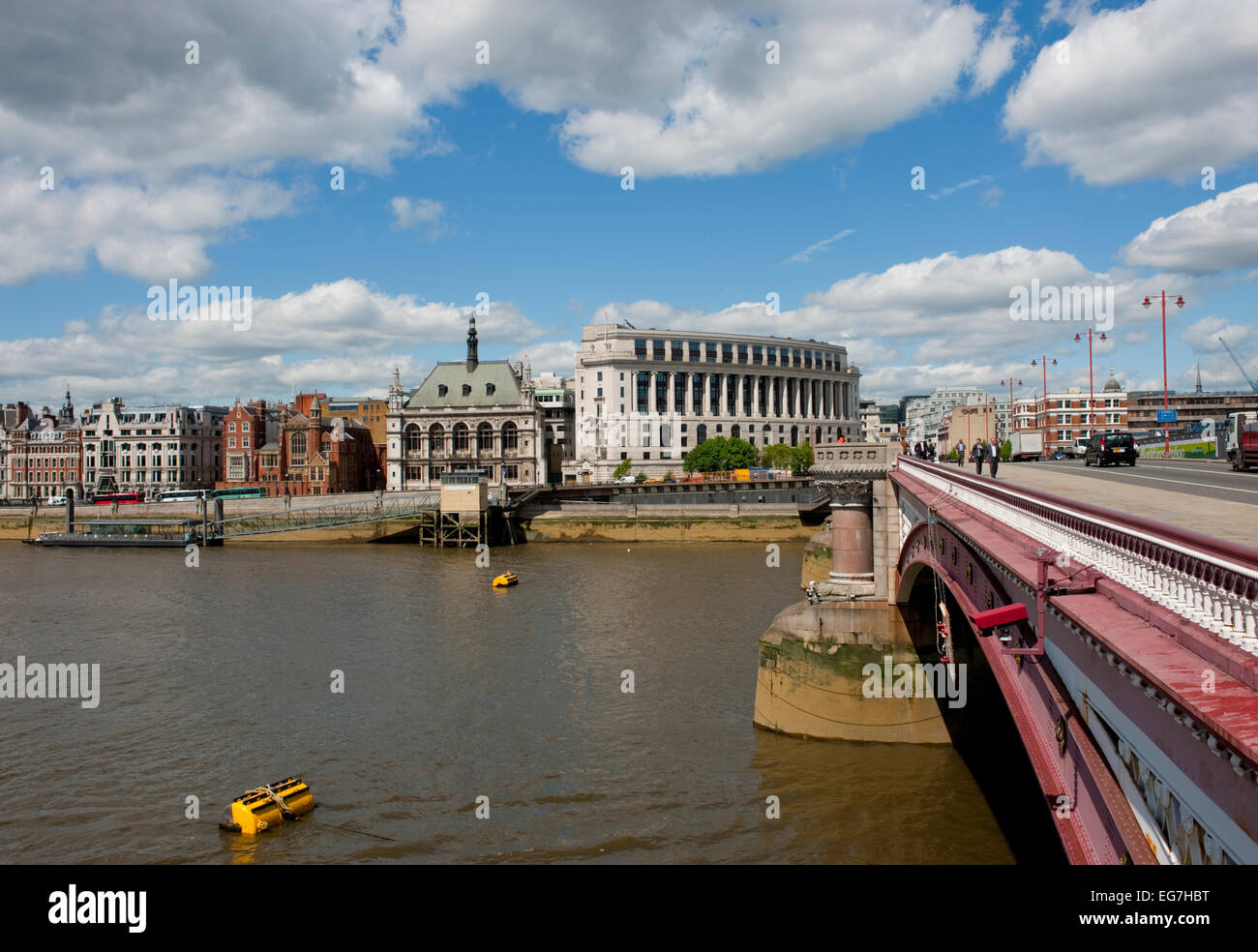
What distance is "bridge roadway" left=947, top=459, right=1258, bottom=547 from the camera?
36.2ft

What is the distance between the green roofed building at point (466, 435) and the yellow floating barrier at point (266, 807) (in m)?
85.8

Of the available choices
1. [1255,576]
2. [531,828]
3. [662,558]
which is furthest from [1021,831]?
[662,558]

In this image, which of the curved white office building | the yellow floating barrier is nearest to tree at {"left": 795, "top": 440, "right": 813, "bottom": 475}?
the curved white office building

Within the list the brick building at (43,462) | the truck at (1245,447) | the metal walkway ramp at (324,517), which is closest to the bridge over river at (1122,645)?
the truck at (1245,447)

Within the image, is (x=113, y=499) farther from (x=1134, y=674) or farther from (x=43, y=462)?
(x=1134, y=674)

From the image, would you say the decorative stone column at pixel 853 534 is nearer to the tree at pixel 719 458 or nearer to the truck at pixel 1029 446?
the truck at pixel 1029 446

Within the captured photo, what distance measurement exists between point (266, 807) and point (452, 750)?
15.1 ft

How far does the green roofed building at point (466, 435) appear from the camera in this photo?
102562 mm

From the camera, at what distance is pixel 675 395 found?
11544cm

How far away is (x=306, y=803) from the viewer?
1581 cm

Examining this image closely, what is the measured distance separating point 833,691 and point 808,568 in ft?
72.6
